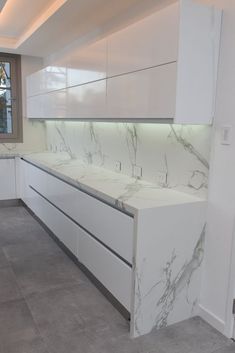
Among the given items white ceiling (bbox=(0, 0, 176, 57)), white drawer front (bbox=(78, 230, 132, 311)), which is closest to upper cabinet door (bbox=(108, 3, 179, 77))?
white ceiling (bbox=(0, 0, 176, 57))

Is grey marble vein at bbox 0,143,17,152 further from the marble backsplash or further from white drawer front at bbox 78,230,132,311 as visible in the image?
white drawer front at bbox 78,230,132,311

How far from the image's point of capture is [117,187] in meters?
2.54

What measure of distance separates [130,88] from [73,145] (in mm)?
2046

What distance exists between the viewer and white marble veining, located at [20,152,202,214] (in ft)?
6.82

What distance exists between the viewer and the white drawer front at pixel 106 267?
211cm

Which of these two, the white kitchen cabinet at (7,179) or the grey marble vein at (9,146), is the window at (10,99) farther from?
the white kitchen cabinet at (7,179)

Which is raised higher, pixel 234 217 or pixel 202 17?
pixel 202 17

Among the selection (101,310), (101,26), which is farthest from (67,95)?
(101,310)

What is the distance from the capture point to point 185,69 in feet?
6.12

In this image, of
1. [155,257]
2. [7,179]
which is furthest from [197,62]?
[7,179]

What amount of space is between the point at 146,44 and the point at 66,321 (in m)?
1.94

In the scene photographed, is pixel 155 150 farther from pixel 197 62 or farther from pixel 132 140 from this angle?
pixel 197 62

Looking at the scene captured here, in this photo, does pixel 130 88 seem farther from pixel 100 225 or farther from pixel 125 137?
pixel 100 225

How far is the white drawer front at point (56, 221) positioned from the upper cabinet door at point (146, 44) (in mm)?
1454
